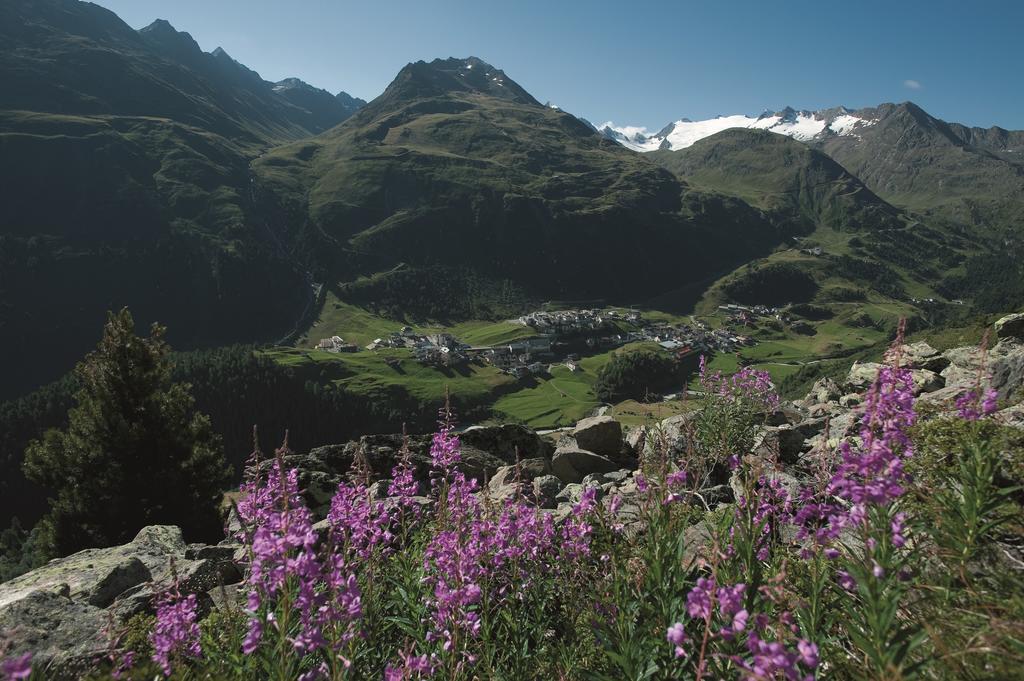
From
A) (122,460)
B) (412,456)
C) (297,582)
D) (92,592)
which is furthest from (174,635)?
(122,460)

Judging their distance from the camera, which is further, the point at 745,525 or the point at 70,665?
the point at 70,665

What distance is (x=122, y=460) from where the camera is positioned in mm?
25266

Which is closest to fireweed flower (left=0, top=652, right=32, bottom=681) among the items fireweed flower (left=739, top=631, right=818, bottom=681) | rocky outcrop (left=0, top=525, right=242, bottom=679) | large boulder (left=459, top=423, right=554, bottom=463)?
rocky outcrop (left=0, top=525, right=242, bottom=679)

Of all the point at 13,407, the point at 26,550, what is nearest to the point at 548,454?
the point at 26,550

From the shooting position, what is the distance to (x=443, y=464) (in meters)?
8.23

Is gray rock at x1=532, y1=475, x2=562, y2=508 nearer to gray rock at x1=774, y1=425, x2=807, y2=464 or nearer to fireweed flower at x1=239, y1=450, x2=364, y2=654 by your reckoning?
gray rock at x1=774, y1=425, x2=807, y2=464

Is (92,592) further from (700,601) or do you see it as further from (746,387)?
(746,387)

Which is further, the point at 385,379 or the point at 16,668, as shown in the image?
the point at 385,379

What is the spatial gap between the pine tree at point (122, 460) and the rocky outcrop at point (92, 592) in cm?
1263

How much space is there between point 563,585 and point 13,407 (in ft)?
605

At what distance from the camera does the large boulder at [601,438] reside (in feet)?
77.8

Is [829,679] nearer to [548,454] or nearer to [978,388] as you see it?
[978,388]

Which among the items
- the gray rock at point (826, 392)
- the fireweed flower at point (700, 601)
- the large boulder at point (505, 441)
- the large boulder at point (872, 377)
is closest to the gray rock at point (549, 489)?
the large boulder at point (505, 441)

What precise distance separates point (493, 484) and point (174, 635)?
1482 centimetres
